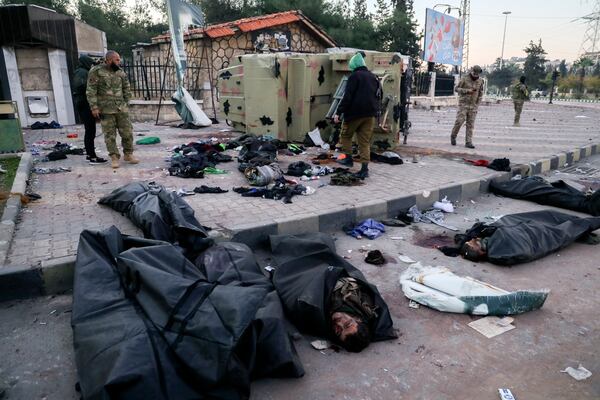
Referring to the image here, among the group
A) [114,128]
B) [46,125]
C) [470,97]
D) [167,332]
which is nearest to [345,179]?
[114,128]

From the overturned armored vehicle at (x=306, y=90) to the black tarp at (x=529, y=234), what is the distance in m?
4.13

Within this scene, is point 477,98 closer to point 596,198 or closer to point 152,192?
point 596,198

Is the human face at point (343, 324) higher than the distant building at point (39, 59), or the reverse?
the distant building at point (39, 59)

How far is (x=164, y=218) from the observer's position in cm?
376

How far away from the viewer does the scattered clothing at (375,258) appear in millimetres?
3944

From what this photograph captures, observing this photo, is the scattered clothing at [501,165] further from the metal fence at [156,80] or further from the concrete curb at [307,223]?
the metal fence at [156,80]

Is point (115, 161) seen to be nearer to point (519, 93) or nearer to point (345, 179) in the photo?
point (345, 179)

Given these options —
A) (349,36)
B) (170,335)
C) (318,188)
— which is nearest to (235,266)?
(170,335)

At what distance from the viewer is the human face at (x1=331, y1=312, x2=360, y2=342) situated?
8.66ft

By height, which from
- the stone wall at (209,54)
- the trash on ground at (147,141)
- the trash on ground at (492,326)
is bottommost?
the trash on ground at (492,326)

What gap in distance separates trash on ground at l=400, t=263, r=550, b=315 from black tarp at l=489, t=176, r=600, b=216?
10.1ft

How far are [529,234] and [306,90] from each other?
18.6 feet

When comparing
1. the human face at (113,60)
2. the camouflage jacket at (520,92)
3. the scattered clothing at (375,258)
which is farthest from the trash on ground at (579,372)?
the camouflage jacket at (520,92)

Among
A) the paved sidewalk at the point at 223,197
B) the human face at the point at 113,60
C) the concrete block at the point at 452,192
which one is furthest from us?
the human face at the point at 113,60
